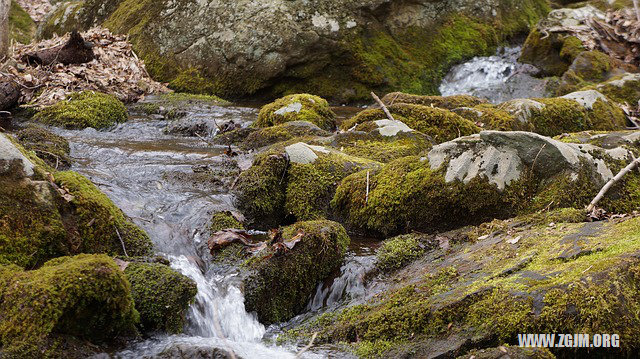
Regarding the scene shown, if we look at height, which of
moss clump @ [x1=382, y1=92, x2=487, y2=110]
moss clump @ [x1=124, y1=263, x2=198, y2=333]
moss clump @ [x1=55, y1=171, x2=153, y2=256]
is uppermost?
moss clump @ [x1=55, y1=171, x2=153, y2=256]

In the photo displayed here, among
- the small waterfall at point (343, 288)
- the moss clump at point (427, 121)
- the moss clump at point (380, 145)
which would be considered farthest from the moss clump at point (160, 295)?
the moss clump at point (427, 121)

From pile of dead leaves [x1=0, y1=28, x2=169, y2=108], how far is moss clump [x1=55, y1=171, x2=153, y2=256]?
6.00 m

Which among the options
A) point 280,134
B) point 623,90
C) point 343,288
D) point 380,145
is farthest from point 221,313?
point 623,90

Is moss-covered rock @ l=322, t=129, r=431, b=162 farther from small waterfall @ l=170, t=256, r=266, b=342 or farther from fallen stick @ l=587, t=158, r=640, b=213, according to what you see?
small waterfall @ l=170, t=256, r=266, b=342

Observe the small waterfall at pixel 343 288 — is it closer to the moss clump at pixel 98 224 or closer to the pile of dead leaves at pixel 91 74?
the moss clump at pixel 98 224

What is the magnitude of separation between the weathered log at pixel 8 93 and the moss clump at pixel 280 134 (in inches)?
166

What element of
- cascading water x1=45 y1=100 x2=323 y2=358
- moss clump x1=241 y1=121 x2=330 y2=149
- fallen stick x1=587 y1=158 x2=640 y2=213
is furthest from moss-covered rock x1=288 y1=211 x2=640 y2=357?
moss clump x1=241 y1=121 x2=330 y2=149

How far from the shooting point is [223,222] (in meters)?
4.88

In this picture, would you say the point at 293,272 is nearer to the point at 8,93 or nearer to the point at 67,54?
the point at 8,93

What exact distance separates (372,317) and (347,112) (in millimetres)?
7709

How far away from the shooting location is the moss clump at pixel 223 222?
480 centimetres

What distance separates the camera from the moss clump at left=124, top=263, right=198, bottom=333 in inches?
135

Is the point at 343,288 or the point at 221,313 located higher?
the point at 221,313

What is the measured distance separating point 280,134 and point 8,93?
4.82 m
